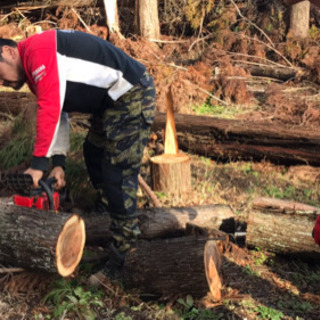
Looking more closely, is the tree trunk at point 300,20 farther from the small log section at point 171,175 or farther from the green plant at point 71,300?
the green plant at point 71,300

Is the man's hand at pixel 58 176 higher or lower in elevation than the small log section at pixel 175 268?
higher

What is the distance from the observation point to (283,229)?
13.1ft

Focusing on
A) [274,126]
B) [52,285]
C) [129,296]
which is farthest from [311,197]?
[52,285]

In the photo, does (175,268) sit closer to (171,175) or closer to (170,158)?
(171,175)

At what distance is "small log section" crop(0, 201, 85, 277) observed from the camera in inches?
120

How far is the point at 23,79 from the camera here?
3037mm

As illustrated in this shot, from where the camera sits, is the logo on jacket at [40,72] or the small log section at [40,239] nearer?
the logo on jacket at [40,72]

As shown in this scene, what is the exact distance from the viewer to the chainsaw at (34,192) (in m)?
2.97

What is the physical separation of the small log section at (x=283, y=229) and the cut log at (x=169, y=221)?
13.3 inches

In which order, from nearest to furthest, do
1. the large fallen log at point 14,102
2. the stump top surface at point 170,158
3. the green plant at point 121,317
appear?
the green plant at point 121,317, the stump top surface at point 170,158, the large fallen log at point 14,102

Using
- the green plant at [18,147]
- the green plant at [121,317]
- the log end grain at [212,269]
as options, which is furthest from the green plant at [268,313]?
the green plant at [18,147]

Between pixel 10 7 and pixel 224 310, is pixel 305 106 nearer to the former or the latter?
pixel 224 310

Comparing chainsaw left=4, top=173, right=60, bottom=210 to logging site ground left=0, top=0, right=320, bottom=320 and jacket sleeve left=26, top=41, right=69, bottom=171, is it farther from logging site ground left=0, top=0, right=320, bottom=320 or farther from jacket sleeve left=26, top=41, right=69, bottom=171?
logging site ground left=0, top=0, right=320, bottom=320

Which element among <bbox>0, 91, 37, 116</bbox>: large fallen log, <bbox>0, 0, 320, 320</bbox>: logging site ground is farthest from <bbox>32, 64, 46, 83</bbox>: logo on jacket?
<bbox>0, 91, 37, 116</bbox>: large fallen log
